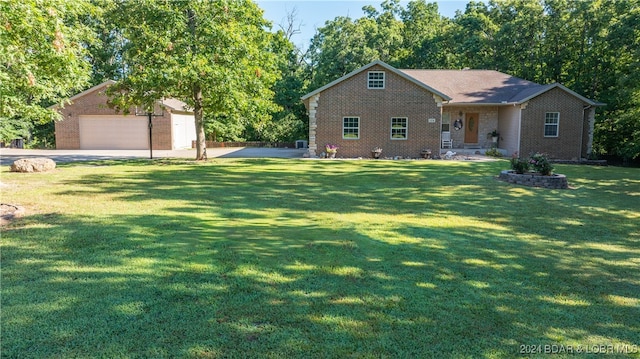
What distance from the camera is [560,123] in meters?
22.7

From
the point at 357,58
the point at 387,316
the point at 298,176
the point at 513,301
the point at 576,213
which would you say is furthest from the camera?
the point at 357,58

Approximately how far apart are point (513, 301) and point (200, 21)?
54.4ft

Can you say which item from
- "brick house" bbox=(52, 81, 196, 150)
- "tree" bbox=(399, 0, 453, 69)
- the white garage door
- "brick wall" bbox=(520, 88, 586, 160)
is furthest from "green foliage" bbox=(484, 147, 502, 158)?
the white garage door

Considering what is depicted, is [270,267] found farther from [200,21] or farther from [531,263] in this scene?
[200,21]

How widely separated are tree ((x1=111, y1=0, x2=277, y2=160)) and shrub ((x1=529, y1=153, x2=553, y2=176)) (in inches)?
440

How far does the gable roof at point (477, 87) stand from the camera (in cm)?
2223

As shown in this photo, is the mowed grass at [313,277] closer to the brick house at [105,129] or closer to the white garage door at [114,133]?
the brick house at [105,129]

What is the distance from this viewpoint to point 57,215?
752 cm

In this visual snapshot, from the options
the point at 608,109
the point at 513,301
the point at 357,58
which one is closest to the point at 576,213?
the point at 513,301

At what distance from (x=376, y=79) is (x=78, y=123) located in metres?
20.3

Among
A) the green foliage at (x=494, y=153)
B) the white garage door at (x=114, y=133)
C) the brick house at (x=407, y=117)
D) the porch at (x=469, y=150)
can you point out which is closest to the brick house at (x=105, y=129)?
the white garage door at (x=114, y=133)

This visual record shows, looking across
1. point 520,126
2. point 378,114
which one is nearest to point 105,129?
point 378,114

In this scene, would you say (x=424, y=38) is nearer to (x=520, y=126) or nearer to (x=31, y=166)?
(x=520, y=126)

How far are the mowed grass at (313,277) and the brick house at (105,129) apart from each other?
19863 mm
